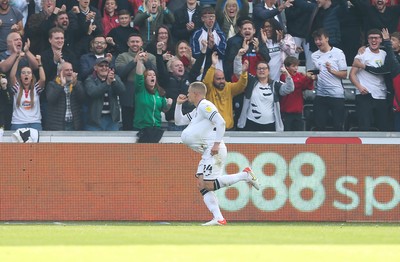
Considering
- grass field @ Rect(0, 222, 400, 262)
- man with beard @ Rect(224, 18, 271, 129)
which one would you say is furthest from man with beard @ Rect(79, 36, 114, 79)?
grass field @ Rect(0, 222, 400, 262)

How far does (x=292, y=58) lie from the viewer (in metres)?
20.9

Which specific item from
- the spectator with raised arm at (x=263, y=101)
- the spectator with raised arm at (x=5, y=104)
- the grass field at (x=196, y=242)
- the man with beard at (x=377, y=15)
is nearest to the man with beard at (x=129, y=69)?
the spectator with raised arm at (x=263, y=101)

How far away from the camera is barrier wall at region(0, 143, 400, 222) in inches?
752

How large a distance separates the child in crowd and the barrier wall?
1.58m

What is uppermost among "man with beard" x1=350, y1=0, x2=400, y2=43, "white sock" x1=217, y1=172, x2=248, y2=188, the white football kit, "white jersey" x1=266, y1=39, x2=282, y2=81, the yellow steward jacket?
"man with beard" x1=350, y1=0, x2=400, y2=43

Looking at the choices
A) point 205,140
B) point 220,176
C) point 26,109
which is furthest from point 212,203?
point 26,109

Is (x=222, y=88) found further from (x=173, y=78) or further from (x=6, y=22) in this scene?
(x=6, y=22)

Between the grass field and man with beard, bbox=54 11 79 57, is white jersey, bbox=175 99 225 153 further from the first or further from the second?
man with beard, bbox=54 11 79 57

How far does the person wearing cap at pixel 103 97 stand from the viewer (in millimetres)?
19719

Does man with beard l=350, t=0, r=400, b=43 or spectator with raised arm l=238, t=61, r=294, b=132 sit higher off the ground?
man with beard l=350, t=0, r=400, b=43

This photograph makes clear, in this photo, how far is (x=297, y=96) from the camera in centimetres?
2080
